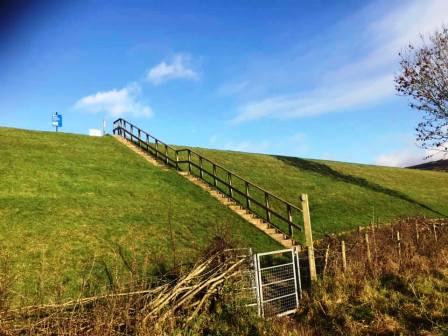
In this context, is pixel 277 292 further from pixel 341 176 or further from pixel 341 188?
pixel 341 176

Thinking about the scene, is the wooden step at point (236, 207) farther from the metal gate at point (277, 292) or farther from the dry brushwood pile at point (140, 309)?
the dry brushwood pile at point (140, 309)

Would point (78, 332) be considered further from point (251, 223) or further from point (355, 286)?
point (251, 223)

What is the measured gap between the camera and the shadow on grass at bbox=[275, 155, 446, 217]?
106 feet

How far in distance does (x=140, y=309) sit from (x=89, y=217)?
9517 millimetres

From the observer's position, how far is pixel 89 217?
1684 cm


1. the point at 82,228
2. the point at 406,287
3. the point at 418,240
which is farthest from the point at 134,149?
the point at 406,287

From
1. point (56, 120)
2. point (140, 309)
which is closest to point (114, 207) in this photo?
point (140, 309)

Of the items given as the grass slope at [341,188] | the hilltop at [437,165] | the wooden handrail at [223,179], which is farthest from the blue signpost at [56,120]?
the hilltop at [437,165]

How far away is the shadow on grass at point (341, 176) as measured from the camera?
32281mm

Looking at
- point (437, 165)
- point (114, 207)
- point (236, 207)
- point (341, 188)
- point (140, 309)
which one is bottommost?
point (140, 309)

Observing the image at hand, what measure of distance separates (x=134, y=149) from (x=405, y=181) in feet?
78.5

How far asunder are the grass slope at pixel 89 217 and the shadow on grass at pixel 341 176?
14.8 metres

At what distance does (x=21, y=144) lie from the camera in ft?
86.3

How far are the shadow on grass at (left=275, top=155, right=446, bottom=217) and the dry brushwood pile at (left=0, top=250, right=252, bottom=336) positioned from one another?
78.4 ft
